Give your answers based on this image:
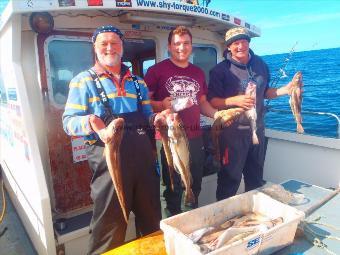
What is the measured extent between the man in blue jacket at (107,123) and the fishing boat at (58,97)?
713 millimetres

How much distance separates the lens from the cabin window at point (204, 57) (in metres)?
5.39

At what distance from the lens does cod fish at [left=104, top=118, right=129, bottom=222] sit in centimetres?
230

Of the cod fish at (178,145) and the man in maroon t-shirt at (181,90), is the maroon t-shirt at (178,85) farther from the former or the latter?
the cod fish at (178,145)

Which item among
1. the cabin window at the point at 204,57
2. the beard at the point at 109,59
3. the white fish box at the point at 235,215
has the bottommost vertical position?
A: the white fish box at the point at 235,215

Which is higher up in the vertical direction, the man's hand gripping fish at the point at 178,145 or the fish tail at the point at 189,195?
the man's hand gripping fish at the point at 178,145

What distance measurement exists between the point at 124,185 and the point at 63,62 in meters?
2.12

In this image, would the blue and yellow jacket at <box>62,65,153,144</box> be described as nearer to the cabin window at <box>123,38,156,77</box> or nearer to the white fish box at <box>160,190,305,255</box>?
the white fish box at <box>160,190,305,255</box>

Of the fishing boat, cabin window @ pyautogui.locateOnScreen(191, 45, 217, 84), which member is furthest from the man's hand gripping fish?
cabin window @ pyautogui.locateOnScreen(191, 45, 217, 84)

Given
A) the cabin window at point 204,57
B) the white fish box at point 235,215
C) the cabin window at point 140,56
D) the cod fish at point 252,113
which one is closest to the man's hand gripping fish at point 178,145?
the white fish box at point 235,215

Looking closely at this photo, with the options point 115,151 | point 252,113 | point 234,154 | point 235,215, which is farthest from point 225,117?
point 115,151

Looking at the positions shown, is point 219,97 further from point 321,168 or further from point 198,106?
point 321,168

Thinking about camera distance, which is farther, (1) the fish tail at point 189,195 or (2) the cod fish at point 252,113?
(2) the cod fish at point 252,113

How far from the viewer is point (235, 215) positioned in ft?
9.91

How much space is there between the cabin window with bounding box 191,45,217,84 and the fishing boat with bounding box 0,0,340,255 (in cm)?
49
